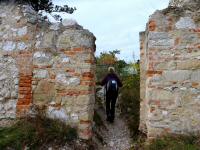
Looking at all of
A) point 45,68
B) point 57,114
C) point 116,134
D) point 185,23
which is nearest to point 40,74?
point 45,68

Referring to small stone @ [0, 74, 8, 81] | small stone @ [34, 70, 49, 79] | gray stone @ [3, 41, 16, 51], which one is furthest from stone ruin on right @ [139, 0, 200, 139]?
small stone @ [0, 74, 8, 81]

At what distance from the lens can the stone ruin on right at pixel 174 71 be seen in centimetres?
743

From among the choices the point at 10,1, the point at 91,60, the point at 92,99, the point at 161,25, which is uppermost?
the point at 10,1

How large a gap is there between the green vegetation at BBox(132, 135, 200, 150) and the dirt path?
140 cm

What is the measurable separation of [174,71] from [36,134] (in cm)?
282

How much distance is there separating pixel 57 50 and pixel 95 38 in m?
0.83

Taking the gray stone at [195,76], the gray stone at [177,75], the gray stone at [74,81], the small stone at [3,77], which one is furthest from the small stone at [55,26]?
the gray stone at [195,76]

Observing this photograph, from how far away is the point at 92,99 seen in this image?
834 cm

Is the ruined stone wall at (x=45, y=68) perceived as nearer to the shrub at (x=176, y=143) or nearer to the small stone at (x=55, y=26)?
the small stone at (x=55, y=26)

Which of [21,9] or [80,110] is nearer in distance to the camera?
[80,110]

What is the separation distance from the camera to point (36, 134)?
24.8 ft

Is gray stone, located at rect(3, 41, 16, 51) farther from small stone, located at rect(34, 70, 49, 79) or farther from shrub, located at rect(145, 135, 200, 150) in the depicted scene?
shrub, located at rect(145, 135, 200, 150)

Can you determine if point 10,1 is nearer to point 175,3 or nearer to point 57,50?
point 57,50

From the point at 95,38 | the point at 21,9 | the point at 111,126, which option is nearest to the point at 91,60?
the point at 95,38
